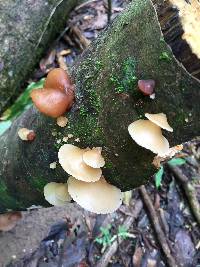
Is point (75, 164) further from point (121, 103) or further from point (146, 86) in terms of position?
point (146, 86)

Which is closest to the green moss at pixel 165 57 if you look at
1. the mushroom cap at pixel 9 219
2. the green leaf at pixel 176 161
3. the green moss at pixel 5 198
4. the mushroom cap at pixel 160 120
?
the mushroom cap at pixel 160 120

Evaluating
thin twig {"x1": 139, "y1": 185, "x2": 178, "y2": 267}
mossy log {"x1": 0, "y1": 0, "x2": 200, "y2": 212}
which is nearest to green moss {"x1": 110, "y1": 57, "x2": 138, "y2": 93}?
mossy log {"x1": 0, "y1": 0, "x2": 200, "y2": 212}

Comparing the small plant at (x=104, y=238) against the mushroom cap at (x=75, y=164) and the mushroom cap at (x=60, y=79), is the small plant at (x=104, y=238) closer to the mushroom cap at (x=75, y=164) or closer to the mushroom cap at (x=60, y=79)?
the mushroom cap at (x=75, y=164)

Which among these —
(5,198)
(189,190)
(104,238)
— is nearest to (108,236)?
(104,238)

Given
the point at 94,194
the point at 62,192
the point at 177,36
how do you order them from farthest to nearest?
1. the point at 62,192
2. the point at 94,194
3. the point at 177,36

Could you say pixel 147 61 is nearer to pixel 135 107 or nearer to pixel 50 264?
pixel 135 107
